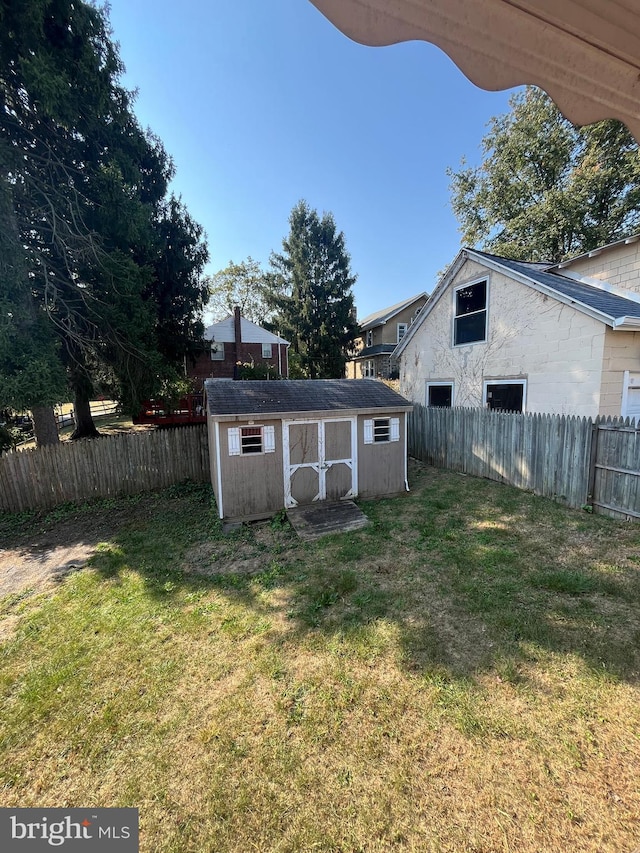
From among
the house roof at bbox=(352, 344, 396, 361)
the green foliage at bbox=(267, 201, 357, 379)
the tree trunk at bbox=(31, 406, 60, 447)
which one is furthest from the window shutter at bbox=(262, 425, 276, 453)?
the house roof at bbox=(352, 344, 396, 361)

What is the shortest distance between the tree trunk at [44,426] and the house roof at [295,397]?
4.35 metres

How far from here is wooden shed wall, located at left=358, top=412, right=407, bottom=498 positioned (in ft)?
26.4

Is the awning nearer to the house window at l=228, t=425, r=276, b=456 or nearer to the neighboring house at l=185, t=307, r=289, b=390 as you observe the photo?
the house window at l=228, t=425, r=276, b=456

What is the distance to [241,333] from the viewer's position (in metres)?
24.8

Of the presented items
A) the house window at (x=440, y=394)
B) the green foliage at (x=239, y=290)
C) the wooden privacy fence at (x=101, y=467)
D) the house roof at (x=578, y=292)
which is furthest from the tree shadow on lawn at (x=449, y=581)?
the green foliage at (x=239, y=290)

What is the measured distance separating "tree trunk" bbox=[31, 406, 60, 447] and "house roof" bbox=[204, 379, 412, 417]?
4.35 m

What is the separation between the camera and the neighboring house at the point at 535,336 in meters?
7.40

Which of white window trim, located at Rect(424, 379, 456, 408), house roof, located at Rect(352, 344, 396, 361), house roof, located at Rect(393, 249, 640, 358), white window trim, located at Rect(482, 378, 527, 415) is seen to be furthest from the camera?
house roof, located at Rect(352, 344, 396, 361)

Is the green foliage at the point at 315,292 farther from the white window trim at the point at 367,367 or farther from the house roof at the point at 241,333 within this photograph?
the white window trim at the point at 367,367

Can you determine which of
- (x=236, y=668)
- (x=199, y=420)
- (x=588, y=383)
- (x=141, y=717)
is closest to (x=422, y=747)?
(x=236, y=668)

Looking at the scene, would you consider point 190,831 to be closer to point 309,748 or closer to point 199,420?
A: point 309,748

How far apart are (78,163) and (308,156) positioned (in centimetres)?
607

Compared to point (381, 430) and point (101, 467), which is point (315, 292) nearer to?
point (381, 430)

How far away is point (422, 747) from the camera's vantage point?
2627 millimetres
